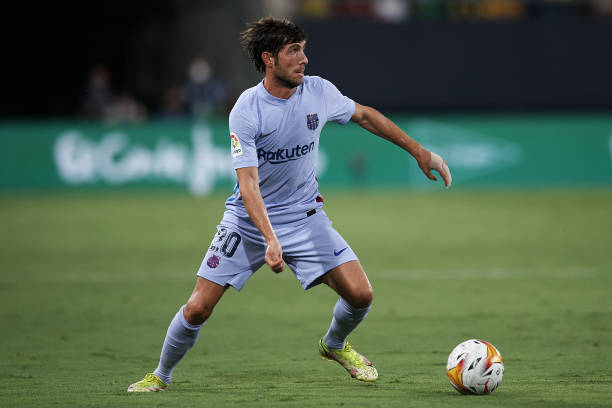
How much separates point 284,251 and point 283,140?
2.47ft

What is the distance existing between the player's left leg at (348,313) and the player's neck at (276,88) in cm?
120

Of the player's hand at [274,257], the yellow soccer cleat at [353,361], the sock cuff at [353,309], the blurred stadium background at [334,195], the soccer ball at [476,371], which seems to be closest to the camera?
the player's hand at [274,257]

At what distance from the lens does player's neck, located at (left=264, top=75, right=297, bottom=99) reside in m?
6.19

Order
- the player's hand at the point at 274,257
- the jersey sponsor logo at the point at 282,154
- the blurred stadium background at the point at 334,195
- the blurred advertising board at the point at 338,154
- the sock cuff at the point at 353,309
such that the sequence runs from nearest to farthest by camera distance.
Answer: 1. the player's hand at the point at 274,257
2. the jersey sponsor logo at the point at 282,154
3. the sock cuff at the point at 353,309
4. the blurred stadium background at the point at 334,195
5. the blurred advertising board at the point at 338,154

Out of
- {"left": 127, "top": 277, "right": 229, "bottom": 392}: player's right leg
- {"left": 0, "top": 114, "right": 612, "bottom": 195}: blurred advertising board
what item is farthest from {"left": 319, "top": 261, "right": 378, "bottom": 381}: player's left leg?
{"left": 0, "top": 114, "right": 612, "bottom": 195}: blurred advertising board

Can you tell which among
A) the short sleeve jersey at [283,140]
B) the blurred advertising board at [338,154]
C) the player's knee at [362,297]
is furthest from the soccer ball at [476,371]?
the blurred advertising board at [338,154]

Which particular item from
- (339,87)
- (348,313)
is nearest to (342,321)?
(348,313)

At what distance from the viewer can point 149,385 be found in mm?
6172

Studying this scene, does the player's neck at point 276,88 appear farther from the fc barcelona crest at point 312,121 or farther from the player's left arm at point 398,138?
the player's left arm at point 398,138

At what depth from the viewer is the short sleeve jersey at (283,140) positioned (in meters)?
6.06

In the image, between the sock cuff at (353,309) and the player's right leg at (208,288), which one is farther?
the sock cuff at (353,309)

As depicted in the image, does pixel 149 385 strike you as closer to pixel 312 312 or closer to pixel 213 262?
pixel 213 262

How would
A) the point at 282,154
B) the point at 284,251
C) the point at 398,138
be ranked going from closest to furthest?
the point at 282,154 < the point at 284,251 < the point at 398,138

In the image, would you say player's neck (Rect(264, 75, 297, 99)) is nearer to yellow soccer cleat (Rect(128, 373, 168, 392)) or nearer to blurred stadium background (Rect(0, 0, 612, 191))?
yellow soccer cleat (Rect(128, 373, 168, 392))
